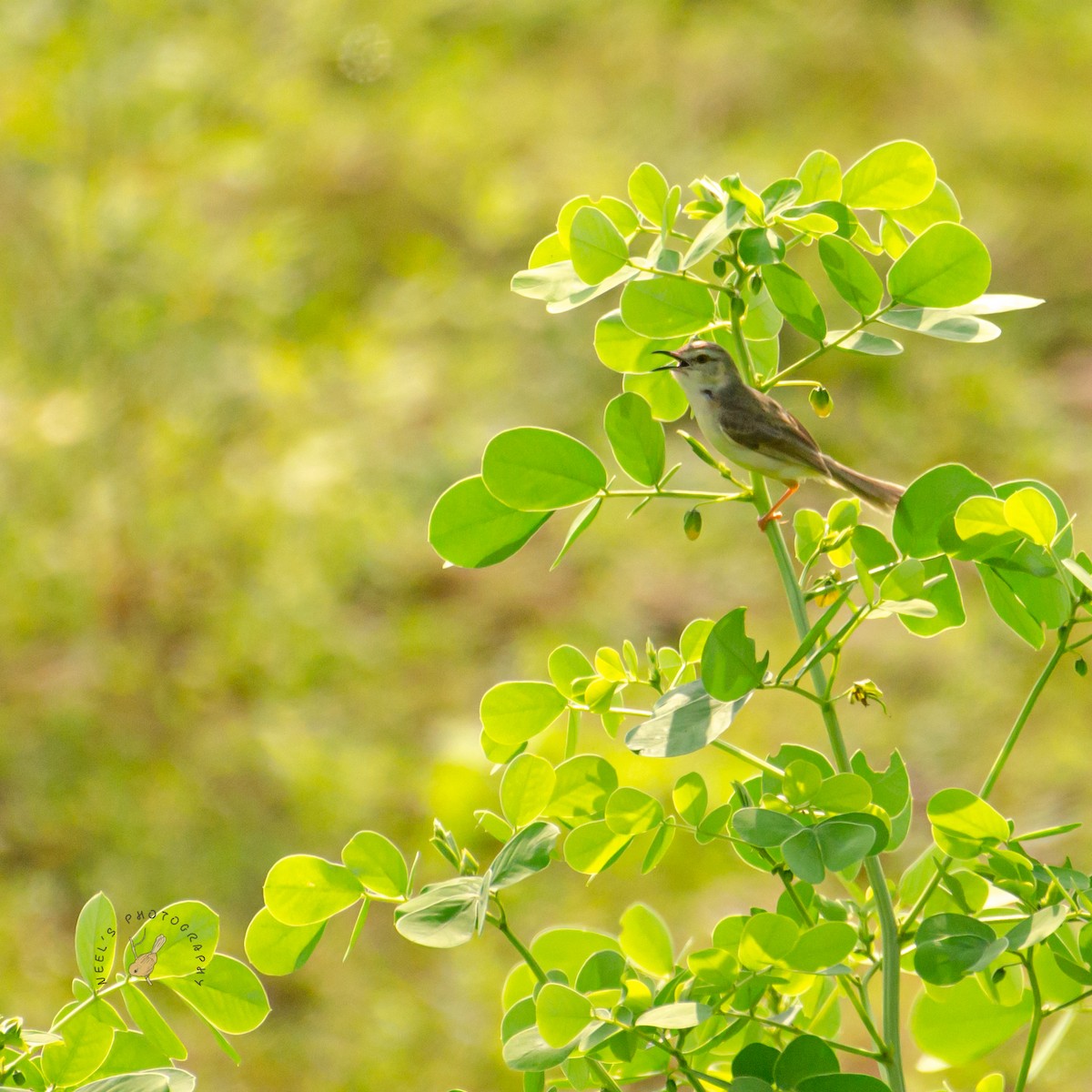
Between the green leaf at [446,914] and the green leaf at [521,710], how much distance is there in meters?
0.10

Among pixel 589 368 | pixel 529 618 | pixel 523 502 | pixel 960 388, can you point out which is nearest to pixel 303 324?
pixel 589 368

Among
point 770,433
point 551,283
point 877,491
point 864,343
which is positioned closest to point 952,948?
point 864,343

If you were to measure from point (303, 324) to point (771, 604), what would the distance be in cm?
207

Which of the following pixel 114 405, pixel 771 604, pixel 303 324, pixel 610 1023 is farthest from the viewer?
pixel 303 324

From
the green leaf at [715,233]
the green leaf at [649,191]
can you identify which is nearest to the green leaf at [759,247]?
the green leaf at [715,233]

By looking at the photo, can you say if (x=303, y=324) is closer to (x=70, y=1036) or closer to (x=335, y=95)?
(x=335, y=95)

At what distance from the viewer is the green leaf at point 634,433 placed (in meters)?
0.78

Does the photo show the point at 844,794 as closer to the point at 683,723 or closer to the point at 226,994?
the point at 683,723

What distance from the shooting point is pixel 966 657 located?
399 cm

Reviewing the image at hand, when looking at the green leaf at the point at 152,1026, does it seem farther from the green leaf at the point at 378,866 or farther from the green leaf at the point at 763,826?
the green leaf at the point at 763,826

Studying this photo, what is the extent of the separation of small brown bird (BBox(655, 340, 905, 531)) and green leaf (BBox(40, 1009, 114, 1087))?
0.90m

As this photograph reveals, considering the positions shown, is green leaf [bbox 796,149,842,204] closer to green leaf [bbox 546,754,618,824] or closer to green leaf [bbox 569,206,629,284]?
green leaf [bbox 569,206,629,284]

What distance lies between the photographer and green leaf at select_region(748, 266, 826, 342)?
0.75 meters

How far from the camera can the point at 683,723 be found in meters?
0.68
